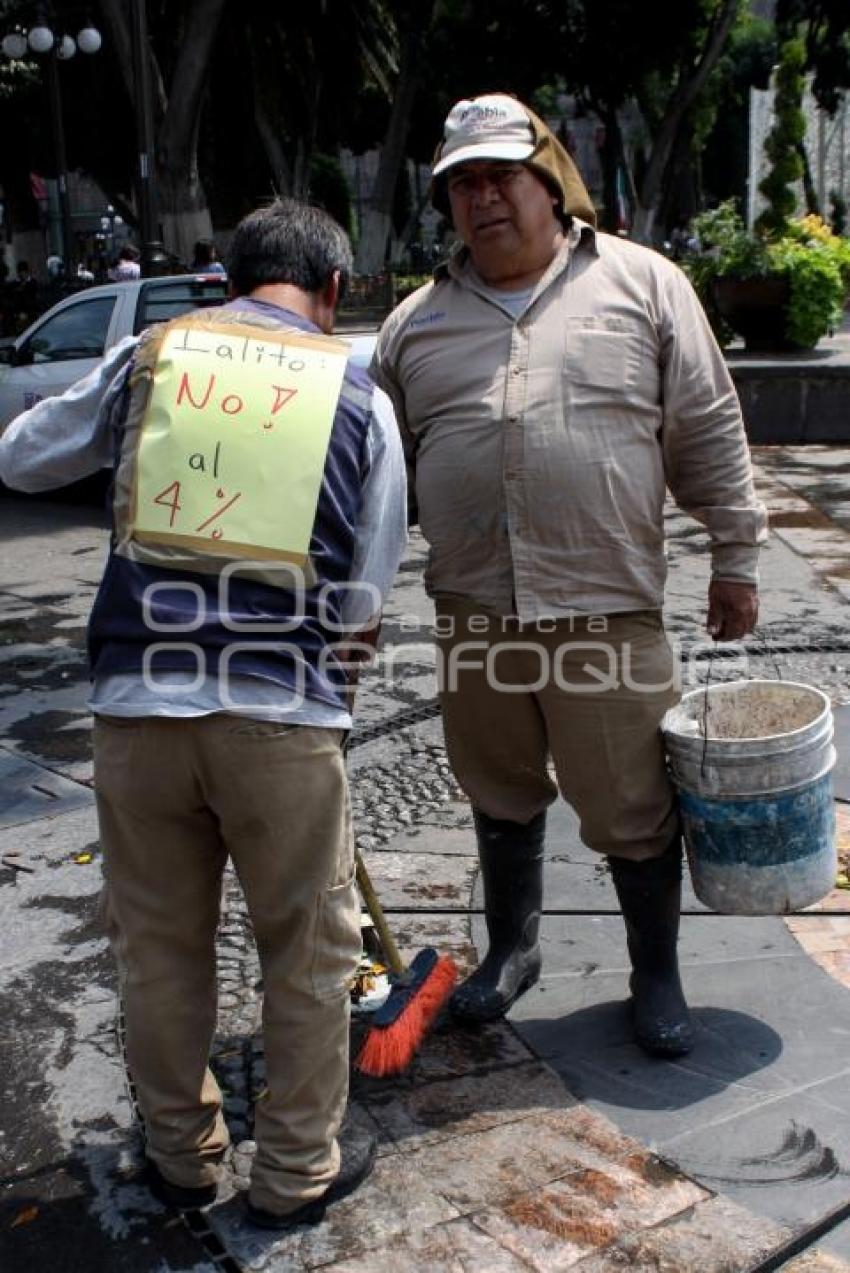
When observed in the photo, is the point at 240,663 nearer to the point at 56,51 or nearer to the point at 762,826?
the point at 762,826

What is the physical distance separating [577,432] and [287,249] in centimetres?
76

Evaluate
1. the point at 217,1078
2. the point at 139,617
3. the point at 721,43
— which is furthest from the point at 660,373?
the point at 721,43

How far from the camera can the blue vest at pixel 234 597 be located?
8.32ft

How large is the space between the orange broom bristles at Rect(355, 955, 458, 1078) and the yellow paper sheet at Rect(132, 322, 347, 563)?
1102mm

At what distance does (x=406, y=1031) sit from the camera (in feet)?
10.4

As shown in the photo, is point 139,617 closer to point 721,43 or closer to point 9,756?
point 9,756

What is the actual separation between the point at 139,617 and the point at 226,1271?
3.70 feet

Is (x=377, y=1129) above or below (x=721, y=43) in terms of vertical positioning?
below

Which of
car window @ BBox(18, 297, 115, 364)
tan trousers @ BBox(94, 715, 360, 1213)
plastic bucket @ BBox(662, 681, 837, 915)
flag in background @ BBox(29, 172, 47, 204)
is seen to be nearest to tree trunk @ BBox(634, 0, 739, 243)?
flag in background @ BBox(29, 172, 47, 204)

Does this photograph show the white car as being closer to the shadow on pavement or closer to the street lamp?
the shadow on pavement

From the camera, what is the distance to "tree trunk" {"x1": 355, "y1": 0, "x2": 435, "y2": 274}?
30.0m

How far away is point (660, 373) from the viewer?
3.18m

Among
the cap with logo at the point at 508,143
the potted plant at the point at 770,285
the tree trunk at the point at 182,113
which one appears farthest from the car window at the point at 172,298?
the tree trunk at the point at 182,113

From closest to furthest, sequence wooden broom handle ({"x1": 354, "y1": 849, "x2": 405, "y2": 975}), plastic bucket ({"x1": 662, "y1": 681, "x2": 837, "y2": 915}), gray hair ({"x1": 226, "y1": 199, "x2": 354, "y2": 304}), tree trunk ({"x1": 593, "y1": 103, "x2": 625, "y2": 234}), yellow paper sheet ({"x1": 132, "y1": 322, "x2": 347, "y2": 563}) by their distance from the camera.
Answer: yellow paper sheet ({"x1": 132, "y1": 322, "x2": 347, "y2": 563}), gray hair ({"x1": 226, "y1": 199, "x2": 354, "y2": 304}), plastic bucket ({"x1": 662, "y1": 681, "x2": 837, "y2": 915}), wooden broom handle ({"x1": 354, "y1": 849, "x2": 405, "y2": 975}), tree trunk ({"x1": 593, "y1": 103, "x2": 625, "y2": 234})
